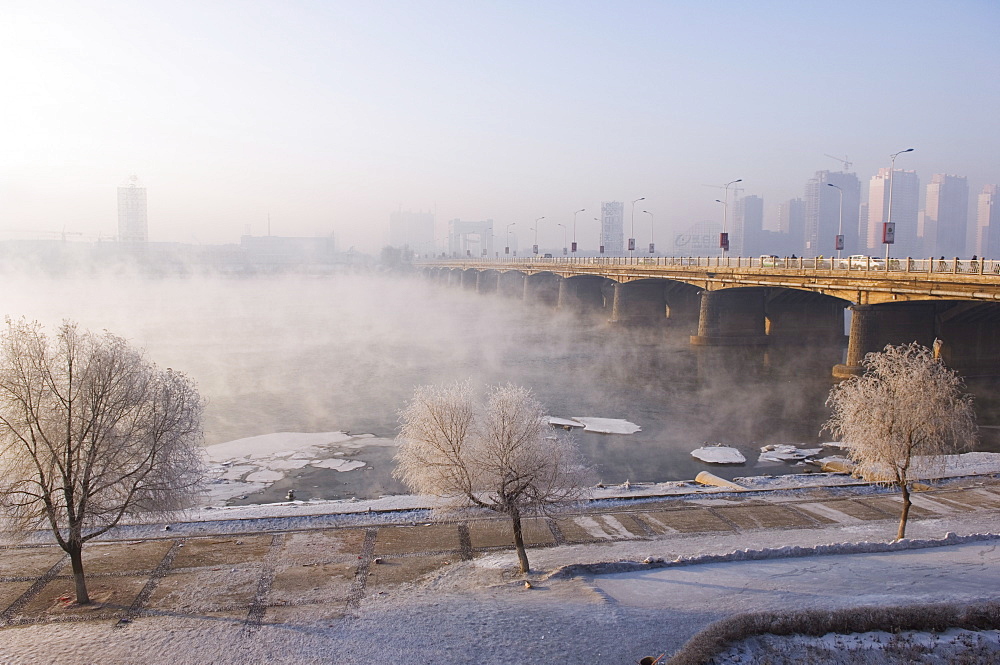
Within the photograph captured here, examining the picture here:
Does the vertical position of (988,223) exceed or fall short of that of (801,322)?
it exceeds it

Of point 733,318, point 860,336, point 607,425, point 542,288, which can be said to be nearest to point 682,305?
point 733,318

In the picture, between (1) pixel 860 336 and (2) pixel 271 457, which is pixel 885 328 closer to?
(1) pixel 860 336

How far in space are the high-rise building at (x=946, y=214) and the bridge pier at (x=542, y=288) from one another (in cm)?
7436

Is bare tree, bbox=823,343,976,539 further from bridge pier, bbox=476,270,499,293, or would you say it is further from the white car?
bridge pier, bbox=476,270,499,293

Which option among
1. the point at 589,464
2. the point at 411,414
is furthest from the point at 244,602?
the point at 589,464

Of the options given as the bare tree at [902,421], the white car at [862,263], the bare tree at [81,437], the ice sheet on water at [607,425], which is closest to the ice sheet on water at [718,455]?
the ice sheet on water at [607,425]

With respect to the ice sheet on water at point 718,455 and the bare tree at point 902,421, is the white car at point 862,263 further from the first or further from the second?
the bare tree at point 902,421

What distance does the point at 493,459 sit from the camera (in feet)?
65.7

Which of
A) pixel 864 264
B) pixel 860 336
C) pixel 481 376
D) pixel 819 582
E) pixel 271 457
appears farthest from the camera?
pixel 481 376

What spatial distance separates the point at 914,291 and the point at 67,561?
43.2 m

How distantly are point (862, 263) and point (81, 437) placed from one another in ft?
159

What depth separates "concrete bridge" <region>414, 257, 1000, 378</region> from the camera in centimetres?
4381

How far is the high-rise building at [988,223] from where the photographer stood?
138 m

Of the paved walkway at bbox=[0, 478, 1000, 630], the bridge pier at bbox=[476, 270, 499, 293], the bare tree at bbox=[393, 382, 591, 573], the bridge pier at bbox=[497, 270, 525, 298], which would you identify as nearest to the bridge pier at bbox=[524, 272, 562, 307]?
the bridge pier at bbox=[497, 270, 525, 298]
